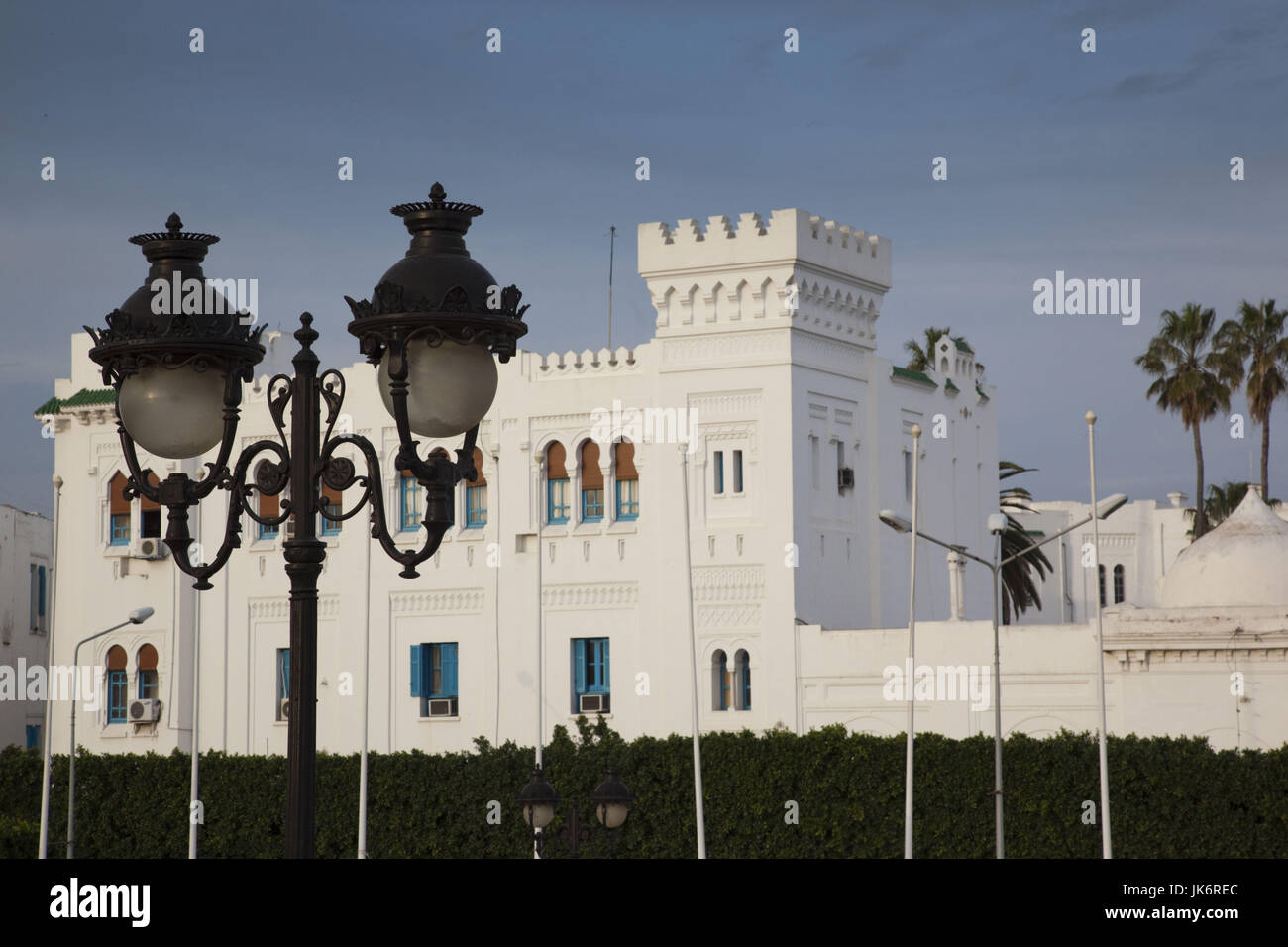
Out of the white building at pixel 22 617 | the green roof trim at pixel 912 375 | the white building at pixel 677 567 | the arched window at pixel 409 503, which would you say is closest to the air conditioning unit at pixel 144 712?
the white building at pixel 677 567

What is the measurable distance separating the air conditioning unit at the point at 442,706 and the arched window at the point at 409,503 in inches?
170

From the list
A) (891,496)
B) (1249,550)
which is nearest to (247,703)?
(891,496)

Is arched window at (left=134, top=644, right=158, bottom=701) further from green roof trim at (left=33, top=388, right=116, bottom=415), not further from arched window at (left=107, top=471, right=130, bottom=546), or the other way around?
green roof trim at (left=33, top=388, right=116, bottom=415)

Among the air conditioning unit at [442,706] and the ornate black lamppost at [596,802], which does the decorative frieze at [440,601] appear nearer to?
the air conditioning unit at [442,706]

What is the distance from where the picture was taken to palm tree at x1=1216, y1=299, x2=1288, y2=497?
62.6m

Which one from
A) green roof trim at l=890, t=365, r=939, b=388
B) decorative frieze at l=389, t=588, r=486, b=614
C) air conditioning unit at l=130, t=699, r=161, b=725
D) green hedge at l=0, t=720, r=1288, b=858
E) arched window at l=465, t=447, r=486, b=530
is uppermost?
green roof trim at l=890, t=365, r=939, b=388

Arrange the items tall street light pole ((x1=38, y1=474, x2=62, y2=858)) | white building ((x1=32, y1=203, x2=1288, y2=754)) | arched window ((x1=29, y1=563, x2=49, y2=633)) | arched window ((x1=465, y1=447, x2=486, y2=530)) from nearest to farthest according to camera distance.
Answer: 1. white building ((x1=32, y1=203, x2=1288, y2=754))
2. tall street light pole ((x1=38, y1=474, x2=62, y2=858))
3. arched window ((x1=465, y1=447, x2=486, y2=530))
4. arched window ((x1=29, y1=563, x2=49, y2=633))

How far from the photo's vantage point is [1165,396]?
63.7 metres

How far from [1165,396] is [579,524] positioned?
25.4 meters

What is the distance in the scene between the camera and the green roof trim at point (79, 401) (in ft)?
168

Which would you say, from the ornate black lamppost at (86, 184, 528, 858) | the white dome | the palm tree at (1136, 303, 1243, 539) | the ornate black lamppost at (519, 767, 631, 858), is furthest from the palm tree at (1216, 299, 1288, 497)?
the ornate black lamppost at (86, 184, 528, 858)

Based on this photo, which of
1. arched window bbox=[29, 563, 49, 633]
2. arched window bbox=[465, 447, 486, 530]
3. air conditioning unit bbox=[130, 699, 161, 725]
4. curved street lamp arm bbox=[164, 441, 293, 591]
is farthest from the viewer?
arched window bbox=[29, 563, 49, 633]

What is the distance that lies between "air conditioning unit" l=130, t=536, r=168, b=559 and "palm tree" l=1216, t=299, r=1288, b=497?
33406mm
